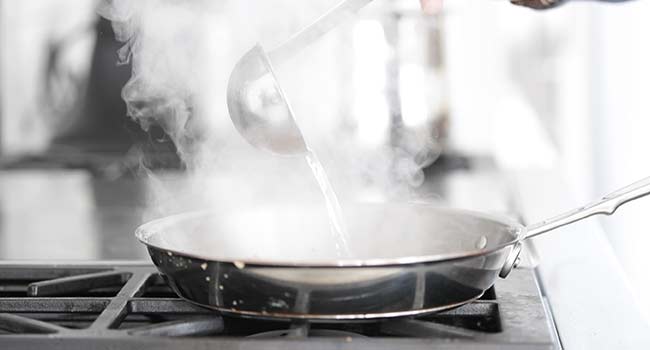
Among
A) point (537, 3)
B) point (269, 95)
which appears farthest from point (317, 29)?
point (537, 3)

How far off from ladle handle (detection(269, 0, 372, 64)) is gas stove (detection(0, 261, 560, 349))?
0.24 m

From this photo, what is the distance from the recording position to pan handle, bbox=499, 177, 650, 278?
0.67 meters

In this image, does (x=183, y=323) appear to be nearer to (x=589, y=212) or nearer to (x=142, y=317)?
(x=142, y=317)

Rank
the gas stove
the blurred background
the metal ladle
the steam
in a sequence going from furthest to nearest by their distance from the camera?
the blurred background, the steam, the metal ladle, the gas stove

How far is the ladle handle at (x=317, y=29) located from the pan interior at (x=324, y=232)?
0.52 feet

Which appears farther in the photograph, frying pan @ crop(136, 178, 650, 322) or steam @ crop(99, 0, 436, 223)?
steam @ crop(99, 0, 436, 223)

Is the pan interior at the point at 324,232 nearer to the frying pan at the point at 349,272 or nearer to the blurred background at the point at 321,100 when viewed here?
the frying pan at the point at 349,272

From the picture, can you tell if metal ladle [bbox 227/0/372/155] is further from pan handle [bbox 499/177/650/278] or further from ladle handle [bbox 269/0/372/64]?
pan handle [bbox 499/177/650/278]

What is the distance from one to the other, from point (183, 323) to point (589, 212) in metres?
0.32

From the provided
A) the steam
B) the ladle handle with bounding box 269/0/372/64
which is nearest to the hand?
the ladle handle with bounding box 269/0/372/64

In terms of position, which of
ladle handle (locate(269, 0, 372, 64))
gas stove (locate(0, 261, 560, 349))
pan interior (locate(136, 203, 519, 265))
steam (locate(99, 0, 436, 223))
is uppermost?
steam (locate(99, 0, 436, 223))

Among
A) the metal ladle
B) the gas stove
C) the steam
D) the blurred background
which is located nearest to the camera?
→ the gas stove

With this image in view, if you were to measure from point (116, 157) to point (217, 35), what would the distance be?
342 mm

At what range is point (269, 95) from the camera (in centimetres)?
79
